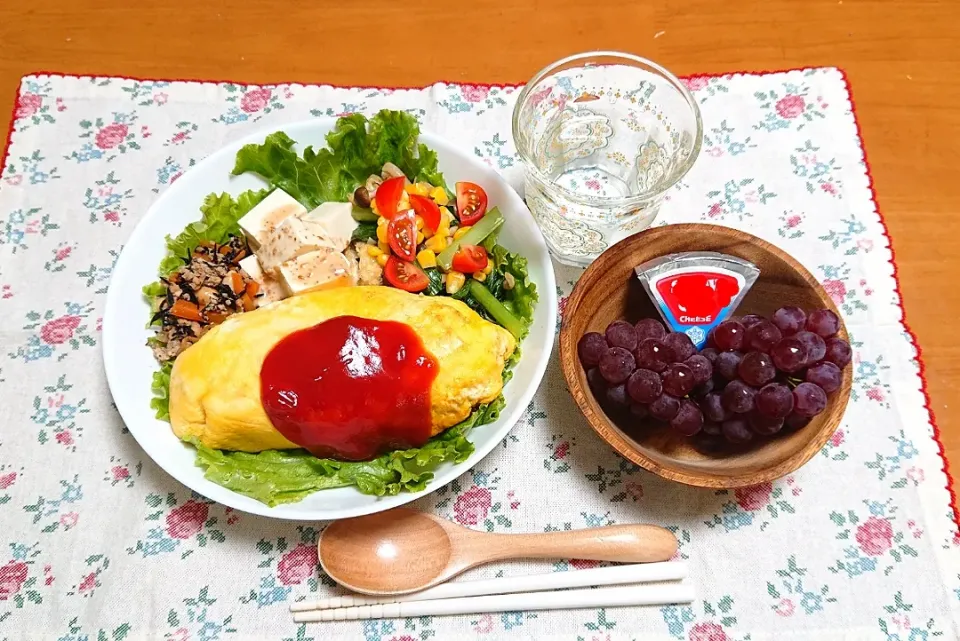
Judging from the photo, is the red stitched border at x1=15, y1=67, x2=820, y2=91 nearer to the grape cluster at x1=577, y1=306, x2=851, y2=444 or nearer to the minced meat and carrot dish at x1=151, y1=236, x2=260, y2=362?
the minced meat and carrot dish at x1=151, y1=236, x2=260, y2=362

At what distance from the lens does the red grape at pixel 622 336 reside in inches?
75.9

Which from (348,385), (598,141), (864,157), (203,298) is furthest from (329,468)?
(864,157)

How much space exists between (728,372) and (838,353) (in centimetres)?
29

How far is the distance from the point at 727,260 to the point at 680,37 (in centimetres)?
136

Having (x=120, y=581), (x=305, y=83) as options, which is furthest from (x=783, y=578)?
(x=305, y=83)

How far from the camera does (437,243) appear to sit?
7.44 ft

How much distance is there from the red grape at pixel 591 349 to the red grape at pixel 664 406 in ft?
0.64

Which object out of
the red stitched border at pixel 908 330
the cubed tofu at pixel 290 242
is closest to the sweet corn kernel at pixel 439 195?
the cubed tofu at pixel 290 242

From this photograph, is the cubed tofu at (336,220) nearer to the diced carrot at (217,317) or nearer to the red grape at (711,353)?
the diced carrot at (217,317)

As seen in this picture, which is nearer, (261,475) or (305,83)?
(261,475)

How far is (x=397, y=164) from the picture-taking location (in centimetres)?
238

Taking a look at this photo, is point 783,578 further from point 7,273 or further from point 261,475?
point 7,273

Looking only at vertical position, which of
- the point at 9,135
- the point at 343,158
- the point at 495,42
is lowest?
the point at 343,158

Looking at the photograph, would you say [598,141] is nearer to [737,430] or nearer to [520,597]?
[737,430]
